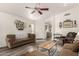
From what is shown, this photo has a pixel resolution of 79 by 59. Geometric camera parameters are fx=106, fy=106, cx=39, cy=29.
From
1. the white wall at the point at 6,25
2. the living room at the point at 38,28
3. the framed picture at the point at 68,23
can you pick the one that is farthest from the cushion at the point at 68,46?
the white wall at the point at 6,25

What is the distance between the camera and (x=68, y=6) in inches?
87.8

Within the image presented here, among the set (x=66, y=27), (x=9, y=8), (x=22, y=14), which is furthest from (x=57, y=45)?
(x=9, y=8)

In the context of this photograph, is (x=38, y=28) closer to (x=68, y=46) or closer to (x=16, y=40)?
(x=16, y=40)

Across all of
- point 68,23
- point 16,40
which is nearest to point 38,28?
point 16,40

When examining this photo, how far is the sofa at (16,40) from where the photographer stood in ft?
7.13

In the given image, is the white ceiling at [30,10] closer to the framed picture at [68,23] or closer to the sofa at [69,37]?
the framed picture at [68,23]

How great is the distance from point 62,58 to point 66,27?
0.67 meters

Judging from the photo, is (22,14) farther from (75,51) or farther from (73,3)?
(75,51)

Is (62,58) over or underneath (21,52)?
underneath

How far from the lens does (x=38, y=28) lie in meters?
2.31

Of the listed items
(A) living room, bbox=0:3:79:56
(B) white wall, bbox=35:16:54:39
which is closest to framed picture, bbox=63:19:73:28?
(A) living room, bbox=0:3:79:56

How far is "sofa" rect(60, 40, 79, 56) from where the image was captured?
212 cm

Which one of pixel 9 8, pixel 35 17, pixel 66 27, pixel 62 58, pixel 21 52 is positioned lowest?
pixel 62 58

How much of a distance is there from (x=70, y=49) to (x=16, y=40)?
1.15 m
